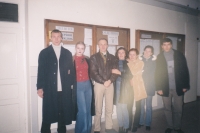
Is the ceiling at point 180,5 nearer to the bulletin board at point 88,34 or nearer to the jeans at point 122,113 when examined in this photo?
the bulletin board at point 88,34

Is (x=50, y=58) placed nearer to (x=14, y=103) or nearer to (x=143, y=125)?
(x=14, y=103)

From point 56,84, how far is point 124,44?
209 cm

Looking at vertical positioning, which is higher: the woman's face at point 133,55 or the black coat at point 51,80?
the woman's face at point 133,55

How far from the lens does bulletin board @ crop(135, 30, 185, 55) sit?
3.97 meters

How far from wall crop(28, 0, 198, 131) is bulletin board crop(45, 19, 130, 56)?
0.10 m

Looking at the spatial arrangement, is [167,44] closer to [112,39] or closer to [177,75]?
[177,75]

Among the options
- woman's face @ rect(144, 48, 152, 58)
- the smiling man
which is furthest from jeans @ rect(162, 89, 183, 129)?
the smiling man

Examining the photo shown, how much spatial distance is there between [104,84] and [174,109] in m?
1.42

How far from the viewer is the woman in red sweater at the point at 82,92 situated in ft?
8.27

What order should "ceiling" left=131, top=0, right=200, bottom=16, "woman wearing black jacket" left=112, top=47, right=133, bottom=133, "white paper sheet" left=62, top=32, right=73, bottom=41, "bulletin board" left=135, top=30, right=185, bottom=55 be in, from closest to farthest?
"woman wearing black jacket" left=112, top=47, right=133, bottom=133, "white paper sheet" left=62, top=32, right=73, bottom=41, "bulletin board" left=135, top=30, right=185, bottom=55, "ceiling" left=131, top=0, right=200, bottom=16

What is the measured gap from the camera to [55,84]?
2410 mm

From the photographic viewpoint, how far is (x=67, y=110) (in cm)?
252

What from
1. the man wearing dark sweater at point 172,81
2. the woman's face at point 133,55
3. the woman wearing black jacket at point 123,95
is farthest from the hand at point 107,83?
the man wearing dark sweater at point 172,81

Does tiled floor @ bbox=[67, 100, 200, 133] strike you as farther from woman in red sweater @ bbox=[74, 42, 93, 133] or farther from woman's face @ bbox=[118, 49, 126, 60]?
woman's face @ bbox=[118, 49, 126, 60]
